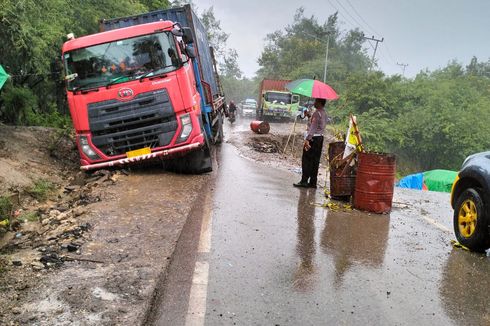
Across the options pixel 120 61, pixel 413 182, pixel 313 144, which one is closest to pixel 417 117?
pixel 413 182

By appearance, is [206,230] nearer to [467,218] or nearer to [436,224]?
[467,218]

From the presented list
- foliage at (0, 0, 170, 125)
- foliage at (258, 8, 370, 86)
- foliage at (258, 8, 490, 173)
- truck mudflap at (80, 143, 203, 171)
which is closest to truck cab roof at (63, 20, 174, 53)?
foliage at (0, 0, 170, 125)

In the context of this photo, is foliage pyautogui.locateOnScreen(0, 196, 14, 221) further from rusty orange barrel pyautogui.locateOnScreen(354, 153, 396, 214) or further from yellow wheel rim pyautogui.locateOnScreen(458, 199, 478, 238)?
yellow wheel rim pyautogui.locateOnScreen(458, 199, 478, 238)

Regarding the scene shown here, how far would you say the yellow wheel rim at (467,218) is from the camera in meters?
5.45

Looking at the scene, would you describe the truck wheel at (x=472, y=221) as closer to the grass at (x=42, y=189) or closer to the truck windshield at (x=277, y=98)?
the grass at (x=42, y=189)

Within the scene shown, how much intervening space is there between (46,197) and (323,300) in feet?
19.2

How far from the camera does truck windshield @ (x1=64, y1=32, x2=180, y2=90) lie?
8.15 meters

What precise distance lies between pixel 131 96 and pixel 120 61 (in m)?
0.75

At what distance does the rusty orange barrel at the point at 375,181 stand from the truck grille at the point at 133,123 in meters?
3.53

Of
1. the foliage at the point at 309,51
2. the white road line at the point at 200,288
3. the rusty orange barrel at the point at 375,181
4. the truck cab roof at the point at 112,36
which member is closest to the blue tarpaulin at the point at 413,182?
the rusty orange barrel at the point at 375,181

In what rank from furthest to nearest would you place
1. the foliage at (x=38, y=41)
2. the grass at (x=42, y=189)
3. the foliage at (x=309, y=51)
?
1. the foliage at (x=309, y=51)
2. the foliage at (x=38, y=41)
3. the grass at (x=42, y=189)

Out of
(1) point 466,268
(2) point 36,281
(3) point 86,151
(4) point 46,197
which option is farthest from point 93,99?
(1) point 466,268

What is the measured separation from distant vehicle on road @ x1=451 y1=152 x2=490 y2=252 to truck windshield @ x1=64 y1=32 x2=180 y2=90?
5338 millimetres

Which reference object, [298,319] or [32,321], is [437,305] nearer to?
[298,319]
